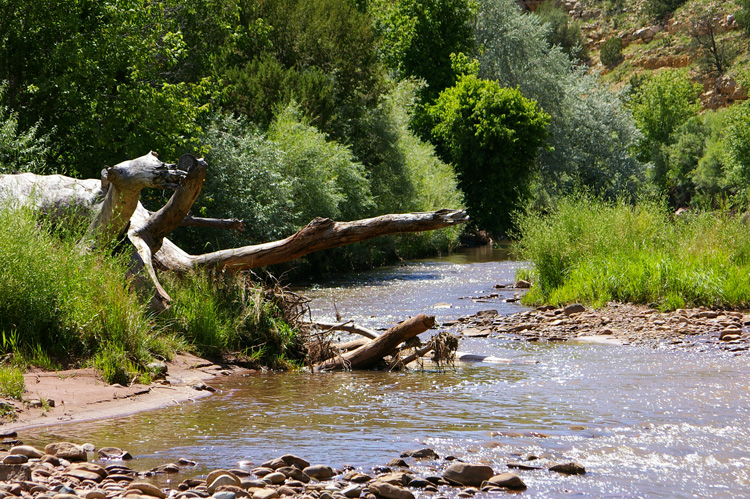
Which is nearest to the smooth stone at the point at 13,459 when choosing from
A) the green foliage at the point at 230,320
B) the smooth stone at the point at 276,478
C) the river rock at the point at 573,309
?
the smooth stone at the point at 276,478

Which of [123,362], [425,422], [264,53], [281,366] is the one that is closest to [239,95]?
[264,53]

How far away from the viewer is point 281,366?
10.6 metres

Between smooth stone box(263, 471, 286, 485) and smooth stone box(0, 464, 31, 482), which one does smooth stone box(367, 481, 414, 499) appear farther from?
smooth stone box(0, 464, 31, 482)

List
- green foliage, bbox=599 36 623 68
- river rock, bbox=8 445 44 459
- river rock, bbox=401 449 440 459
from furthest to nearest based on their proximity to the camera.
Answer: green foliage, bbox=599 36 623 68 < river rock, bbox=401 449 440 459 < river rock, bbox=8 445 44 459

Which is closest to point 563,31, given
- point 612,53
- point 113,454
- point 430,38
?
point 612,53

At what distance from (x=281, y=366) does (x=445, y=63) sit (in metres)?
37.5

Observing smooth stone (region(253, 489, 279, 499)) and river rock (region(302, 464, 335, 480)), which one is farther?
river rock (region(302, 464, 335, 480))

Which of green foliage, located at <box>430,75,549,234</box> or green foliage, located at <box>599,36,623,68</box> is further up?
green foliage, located at <box>599,36,623,68</box>

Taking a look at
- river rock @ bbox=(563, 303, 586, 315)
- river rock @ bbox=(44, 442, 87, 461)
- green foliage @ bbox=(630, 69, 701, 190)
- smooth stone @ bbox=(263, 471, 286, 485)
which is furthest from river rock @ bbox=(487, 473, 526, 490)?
green foliage @ bbox=(630, 69, 701, 190)

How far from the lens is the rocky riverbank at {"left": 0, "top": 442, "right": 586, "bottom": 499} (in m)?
4.82

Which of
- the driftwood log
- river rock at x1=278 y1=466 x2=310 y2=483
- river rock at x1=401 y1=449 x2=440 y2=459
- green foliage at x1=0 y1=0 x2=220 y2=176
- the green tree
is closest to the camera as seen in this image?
river rock at x1=278 y1=466 x2=310 y2=483

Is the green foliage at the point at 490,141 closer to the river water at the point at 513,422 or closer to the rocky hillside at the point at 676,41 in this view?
the river water at the point at 513,422

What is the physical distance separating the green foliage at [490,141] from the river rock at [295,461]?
34.7 metres

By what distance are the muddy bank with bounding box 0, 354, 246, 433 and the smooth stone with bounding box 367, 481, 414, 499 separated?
3.35 m
